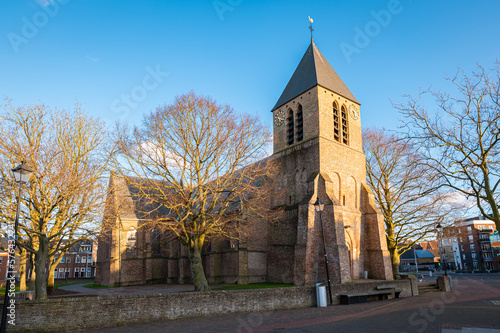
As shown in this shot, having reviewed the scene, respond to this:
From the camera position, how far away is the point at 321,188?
23.9 meters

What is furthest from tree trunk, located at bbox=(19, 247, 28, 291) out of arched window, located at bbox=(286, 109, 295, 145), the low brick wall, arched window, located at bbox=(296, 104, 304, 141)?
arched window, located at bbox=(296, 104, 304, 141)

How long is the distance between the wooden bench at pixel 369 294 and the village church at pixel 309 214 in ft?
7.91

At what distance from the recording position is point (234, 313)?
45.2ft

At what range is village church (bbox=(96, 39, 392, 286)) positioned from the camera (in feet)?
73.2

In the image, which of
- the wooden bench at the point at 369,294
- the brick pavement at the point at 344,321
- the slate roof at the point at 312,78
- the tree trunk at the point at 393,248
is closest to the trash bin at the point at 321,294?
the wooden bench at the point at 369,294

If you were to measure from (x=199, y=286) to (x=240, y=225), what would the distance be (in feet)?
27.2

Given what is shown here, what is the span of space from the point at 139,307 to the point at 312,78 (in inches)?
896

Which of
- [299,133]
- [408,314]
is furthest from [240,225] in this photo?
[408,314]

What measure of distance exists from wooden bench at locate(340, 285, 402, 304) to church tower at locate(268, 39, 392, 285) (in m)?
2.40

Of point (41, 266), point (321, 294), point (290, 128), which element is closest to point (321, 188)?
point (290, 128)

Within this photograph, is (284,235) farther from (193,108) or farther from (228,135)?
(193,108)

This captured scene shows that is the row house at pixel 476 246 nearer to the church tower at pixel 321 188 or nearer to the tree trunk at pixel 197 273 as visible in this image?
the church tower at pixel 321 188

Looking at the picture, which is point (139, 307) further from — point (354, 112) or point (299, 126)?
point (354, 112)

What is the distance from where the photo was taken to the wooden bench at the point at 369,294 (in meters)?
16.9
